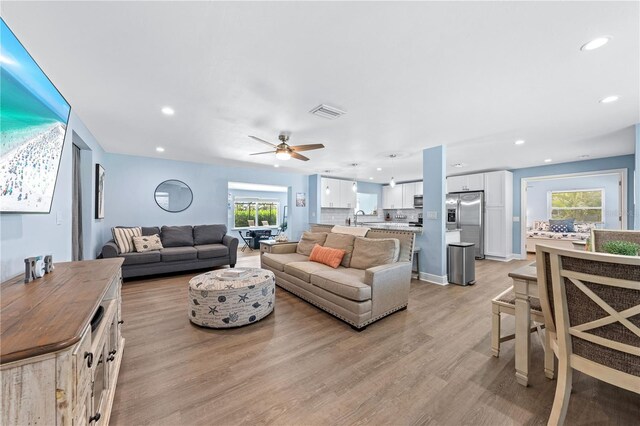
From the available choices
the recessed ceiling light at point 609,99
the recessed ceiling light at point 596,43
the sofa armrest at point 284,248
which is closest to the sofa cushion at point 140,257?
the sofa armrest at point 284,248

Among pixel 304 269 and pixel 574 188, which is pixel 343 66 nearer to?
pixel 304 269

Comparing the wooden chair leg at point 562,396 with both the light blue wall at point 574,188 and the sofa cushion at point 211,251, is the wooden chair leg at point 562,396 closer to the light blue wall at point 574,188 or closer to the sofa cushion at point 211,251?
the sofa cushion at point 211,251

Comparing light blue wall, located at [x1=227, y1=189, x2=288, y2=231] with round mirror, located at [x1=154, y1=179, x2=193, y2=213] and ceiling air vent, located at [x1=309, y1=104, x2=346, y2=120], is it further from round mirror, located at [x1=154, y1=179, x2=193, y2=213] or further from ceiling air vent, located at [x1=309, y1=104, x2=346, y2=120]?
ceiling air vent, located at [x1=309, y1=104, x2=346, y2=120]

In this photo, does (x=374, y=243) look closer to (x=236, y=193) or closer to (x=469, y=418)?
(x=469, y=418)

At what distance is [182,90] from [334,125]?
1813mm

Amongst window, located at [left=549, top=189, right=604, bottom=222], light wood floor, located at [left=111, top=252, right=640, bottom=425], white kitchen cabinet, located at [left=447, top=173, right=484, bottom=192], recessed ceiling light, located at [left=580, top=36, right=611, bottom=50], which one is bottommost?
light wood floor, located at [left=111, top=252, right=640, bottom=425]

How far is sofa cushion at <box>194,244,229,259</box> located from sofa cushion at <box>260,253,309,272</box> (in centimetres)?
116

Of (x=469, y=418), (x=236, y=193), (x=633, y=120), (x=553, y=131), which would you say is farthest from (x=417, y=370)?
(x=236, y=193)

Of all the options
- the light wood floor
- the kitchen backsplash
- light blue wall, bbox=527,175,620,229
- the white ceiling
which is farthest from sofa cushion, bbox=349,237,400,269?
light blue wall, bbox=527,175,620,229

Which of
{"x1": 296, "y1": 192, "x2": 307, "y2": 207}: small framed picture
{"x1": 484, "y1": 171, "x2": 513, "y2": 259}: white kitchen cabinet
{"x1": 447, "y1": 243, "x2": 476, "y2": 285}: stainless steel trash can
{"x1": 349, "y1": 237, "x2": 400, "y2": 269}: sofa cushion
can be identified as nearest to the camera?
{"x1": 349, "y1": 237, "x2": 400, "y2": 269}: sofa cushion

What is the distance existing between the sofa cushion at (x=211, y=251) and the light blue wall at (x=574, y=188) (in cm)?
944

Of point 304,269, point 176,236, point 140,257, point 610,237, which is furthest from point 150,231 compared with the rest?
point 610,237

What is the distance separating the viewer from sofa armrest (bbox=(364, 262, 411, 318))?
8.43 ft

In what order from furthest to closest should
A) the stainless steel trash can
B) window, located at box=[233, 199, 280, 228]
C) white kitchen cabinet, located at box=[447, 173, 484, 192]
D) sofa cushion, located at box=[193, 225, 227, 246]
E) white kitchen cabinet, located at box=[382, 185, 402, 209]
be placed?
1. window, located at box=[233, 199, 280, 228]
2. white kitchen cabinet, located at box=[382, 185, 402, 209]
3. white kitchen cabinet, located at box=[447, 173, 484, 192]
4. sofa cushion, located at box=[193, 225, 227, 246]
5. the stainless steel trash can
